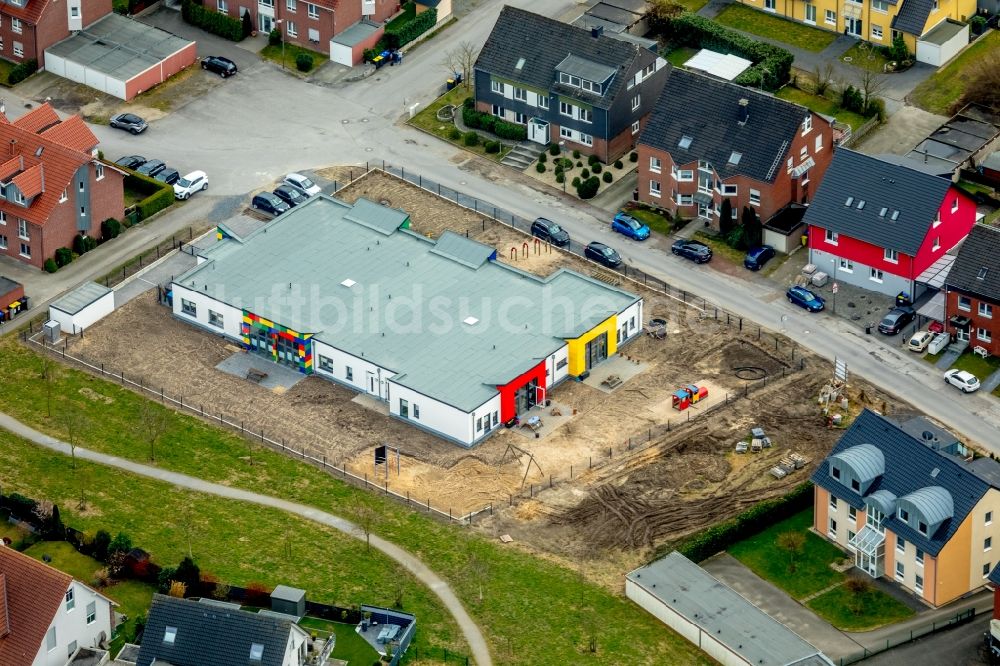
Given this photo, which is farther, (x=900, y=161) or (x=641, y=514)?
(x=900, y=161)

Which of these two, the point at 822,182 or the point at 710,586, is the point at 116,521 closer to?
the point at 710,586

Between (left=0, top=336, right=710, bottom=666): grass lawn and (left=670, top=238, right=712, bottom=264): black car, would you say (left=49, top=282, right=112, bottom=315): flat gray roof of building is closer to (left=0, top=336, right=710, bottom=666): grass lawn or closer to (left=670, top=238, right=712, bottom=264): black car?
(left=0, top=336, right=710, bottom=666): grass lawn

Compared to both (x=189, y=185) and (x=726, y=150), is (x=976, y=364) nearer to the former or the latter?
(x=726, y=150)

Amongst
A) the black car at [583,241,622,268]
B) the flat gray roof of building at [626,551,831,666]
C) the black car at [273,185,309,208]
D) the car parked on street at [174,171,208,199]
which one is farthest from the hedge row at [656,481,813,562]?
the car parked on street at [174,171,208,199]

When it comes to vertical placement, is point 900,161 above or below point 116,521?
above

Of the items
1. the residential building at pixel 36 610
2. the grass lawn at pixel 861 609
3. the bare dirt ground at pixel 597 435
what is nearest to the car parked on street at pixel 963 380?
the bare dirt ground at pixel 597 435

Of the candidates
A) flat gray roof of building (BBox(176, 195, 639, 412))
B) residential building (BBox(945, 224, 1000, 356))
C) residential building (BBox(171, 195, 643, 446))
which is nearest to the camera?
residential building (BBox(171, 195, 643, 446))

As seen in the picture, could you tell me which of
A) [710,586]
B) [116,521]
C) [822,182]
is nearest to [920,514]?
[710,586]
